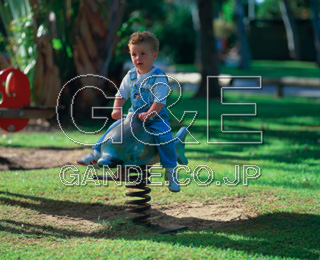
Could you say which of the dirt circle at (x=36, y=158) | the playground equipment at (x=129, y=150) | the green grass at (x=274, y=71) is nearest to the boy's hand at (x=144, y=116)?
the playground equipment at (x=129, y=150)

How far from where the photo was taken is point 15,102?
7285mm

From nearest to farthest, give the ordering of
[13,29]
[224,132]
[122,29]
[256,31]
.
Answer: [13,29]
[224,132]
[122,29]
[256,31]

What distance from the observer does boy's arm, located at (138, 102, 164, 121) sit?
17.2 feet

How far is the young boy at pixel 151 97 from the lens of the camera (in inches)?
210

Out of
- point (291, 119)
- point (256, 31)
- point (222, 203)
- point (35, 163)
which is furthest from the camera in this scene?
point (256, 31)

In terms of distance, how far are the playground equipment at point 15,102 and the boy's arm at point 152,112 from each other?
250 cm

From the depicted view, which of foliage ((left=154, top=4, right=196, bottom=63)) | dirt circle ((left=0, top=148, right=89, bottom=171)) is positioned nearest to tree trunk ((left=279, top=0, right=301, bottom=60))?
foliage ((left=154, top=4, right=196, bottom=63))

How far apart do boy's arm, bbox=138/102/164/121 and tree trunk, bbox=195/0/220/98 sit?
44.6 ft

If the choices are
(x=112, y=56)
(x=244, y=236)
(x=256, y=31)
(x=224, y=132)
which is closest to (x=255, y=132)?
(x=224, y=132)

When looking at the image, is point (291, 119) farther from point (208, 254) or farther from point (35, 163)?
point (208, 254)

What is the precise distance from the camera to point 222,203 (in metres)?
6.57

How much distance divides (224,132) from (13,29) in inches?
196

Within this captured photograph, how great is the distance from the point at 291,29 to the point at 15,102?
41678mm

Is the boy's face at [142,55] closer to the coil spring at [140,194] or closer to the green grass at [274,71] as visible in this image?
the coil spring at [140,194]
